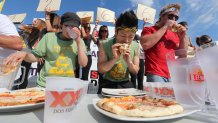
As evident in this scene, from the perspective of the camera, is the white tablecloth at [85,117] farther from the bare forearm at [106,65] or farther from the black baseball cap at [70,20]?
the black baseball cap at [70,20]

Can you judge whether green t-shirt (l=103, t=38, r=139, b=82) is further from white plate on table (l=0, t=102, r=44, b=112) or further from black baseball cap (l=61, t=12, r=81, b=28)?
white plate on table (l=0, t=102, r=44, b=112)

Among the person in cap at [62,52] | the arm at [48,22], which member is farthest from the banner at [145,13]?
the person in cap at [62,52]

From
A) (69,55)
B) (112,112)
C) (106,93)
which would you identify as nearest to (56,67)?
(69,55)

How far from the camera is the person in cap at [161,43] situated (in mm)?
1763

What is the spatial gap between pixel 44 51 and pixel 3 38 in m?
0.30

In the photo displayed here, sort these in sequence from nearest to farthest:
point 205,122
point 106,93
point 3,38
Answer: point 205,122 < point 106,93 < point 3,38

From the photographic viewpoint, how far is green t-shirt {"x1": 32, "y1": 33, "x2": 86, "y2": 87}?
161 cm

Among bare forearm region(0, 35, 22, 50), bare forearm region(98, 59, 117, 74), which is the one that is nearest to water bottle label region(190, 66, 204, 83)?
bare forearm region(98, 59, 117, 74)

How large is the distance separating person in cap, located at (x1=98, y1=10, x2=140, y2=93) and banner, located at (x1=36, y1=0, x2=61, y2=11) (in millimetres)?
1675

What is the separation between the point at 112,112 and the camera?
2.06 feet

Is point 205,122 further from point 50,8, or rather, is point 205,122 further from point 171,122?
point 50,8

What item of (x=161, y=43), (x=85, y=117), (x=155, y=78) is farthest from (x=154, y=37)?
(x=85, y=117)

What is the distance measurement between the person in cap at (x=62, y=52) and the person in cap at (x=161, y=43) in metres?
0.57

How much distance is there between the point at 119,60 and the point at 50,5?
192cm
